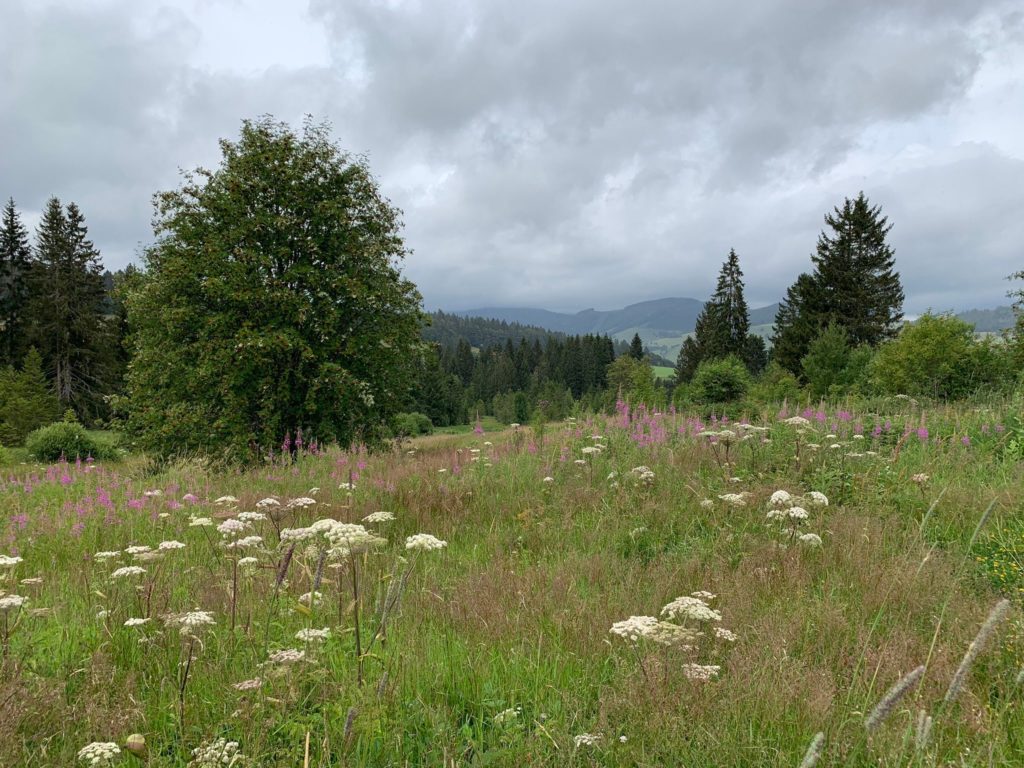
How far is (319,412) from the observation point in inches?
744

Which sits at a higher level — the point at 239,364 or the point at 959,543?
the point at 239,364

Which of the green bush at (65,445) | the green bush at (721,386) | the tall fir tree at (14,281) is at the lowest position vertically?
the green bush at (65,445)

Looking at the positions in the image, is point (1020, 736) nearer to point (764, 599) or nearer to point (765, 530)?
point (764, 599)

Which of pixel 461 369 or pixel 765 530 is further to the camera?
pixel 461 369

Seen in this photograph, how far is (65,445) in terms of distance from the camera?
27.5m

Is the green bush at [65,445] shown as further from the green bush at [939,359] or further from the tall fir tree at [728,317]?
the tall fir tree at [728,317]

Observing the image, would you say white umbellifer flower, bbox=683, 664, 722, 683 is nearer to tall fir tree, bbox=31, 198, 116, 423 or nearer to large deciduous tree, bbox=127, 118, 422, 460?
large deciduous tree, bbox=127, 118, 422, 460

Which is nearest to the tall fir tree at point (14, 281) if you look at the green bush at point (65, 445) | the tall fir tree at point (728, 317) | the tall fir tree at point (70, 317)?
the tall fir tree at point (70, 317)

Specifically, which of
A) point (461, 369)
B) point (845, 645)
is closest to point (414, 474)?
point (845, 645)

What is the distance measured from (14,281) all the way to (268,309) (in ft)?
160

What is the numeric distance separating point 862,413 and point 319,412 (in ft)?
52.7

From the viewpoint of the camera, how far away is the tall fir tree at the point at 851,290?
52.9 m

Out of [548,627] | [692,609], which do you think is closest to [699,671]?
[692,609]

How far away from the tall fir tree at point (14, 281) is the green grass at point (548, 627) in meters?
56.0
